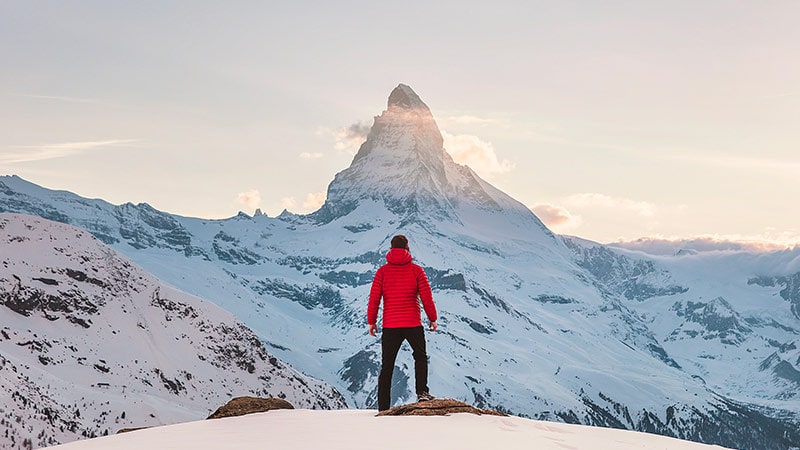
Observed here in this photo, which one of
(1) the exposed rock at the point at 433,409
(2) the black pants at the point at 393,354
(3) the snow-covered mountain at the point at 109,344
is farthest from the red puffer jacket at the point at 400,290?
(3) the snow-covered mountain at the point at 109,344

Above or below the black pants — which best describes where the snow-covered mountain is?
below

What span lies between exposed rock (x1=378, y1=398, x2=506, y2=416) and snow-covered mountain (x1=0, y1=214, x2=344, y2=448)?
206ft

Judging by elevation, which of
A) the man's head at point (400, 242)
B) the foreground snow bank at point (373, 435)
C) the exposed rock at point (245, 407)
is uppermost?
the man's head at point (400, 242)

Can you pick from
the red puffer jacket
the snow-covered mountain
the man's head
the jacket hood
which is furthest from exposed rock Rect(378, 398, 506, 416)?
the snow-covered mountain

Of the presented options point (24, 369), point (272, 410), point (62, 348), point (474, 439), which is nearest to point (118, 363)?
point (62, 348)

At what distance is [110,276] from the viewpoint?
141750 millimetres

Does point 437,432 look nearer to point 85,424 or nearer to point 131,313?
point 85,424

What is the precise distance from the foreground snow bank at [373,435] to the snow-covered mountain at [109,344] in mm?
62395

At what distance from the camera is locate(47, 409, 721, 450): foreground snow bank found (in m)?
15.2

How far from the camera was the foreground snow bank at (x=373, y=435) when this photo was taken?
49.7ft

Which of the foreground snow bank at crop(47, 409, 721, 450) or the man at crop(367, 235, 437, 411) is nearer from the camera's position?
the foreground snow bank at crop(47, 409, 721, 450)

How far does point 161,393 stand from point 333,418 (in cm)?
10163

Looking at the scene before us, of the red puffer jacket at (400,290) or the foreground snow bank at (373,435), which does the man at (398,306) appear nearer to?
the red puffer jacket at (400,290)

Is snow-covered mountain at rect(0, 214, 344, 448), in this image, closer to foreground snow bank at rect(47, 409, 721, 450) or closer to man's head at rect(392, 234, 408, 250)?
foreground snow bank at rect(47, 409, 721, 450)
